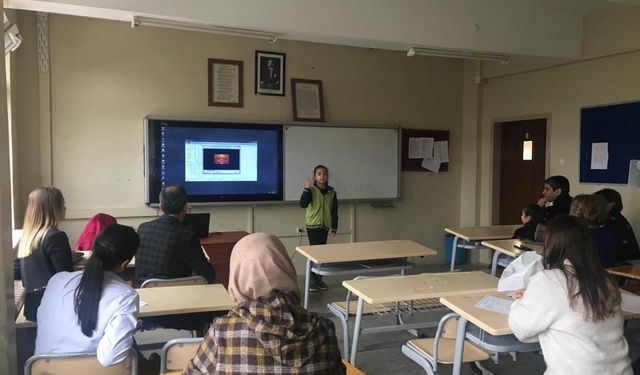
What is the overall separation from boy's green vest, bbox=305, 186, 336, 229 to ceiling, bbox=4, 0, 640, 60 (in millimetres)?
1605

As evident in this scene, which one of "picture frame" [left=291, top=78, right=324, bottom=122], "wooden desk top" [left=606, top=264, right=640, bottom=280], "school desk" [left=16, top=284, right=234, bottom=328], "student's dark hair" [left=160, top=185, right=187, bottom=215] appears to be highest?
"picture frame" [left=291, top=78, right=324, bottom=122]

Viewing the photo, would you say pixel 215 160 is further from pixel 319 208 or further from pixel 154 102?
pixel 319 208

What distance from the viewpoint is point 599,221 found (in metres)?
3.58

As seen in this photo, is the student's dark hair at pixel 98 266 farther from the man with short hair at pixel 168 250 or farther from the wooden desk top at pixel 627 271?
the wooden desk top at pixel 627 271

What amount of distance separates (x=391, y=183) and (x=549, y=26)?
8.09 ft

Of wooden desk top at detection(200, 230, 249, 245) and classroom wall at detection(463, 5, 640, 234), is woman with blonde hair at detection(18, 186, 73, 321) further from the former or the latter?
classroom wall at detection(463, 5, 640, 234)

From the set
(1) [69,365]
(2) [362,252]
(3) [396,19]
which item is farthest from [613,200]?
(1) [69,365]

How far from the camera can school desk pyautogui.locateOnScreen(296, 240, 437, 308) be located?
3.81m

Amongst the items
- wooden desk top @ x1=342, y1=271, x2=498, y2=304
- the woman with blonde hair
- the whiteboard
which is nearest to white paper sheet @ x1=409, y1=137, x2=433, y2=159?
the whiteboard

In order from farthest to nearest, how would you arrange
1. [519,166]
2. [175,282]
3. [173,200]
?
[519,166] < [173,200] < [175,282]

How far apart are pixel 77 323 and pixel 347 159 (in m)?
4.47

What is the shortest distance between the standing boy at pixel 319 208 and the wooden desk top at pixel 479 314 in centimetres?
291

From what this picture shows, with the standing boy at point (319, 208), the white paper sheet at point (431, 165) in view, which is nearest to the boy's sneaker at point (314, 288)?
the standing boy at point (319, 208)

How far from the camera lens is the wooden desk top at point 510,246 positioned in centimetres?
393
